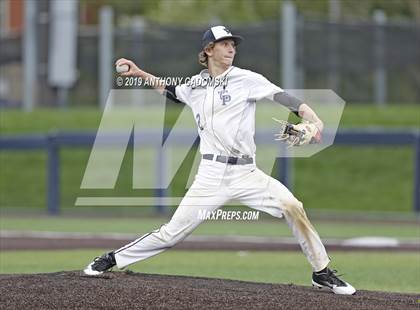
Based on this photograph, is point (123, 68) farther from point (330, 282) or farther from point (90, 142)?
point (90, 142)

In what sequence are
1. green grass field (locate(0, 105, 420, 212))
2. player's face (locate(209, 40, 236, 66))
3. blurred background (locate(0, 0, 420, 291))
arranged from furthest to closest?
green grass field (locate(0, 105, 420, 212)) → blurred background (locate(0, 0, 420, 291)) → player's face (locate(209, 40, 236, 66))

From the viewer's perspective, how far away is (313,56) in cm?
2422

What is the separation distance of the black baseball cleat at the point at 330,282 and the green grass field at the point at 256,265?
4.41 feet

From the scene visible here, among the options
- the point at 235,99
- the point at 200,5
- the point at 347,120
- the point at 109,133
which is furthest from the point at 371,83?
the point at 235,99

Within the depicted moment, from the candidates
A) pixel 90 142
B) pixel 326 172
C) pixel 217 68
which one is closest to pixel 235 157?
pixel 217 68

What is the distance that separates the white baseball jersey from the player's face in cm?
9

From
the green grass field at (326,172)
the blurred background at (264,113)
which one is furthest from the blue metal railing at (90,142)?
the green grass field at (326,172)

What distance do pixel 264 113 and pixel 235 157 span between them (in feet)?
51.3

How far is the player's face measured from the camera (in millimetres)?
9102

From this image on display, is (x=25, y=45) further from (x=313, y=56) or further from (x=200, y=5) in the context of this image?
(x=200, y=5)

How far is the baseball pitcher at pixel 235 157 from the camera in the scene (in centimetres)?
898

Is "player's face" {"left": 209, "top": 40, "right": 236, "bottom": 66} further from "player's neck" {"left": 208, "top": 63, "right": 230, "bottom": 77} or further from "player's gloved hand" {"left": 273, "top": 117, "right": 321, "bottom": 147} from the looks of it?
"player's gloved hand" {"left": 273, "top": 117, "right": 321, "bottom": 147}

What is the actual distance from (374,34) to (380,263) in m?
12.0

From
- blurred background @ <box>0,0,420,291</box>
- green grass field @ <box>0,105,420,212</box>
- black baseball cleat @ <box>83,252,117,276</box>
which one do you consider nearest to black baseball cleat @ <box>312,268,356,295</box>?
black baseball cleat @ <box>83,252,117,276</box>
